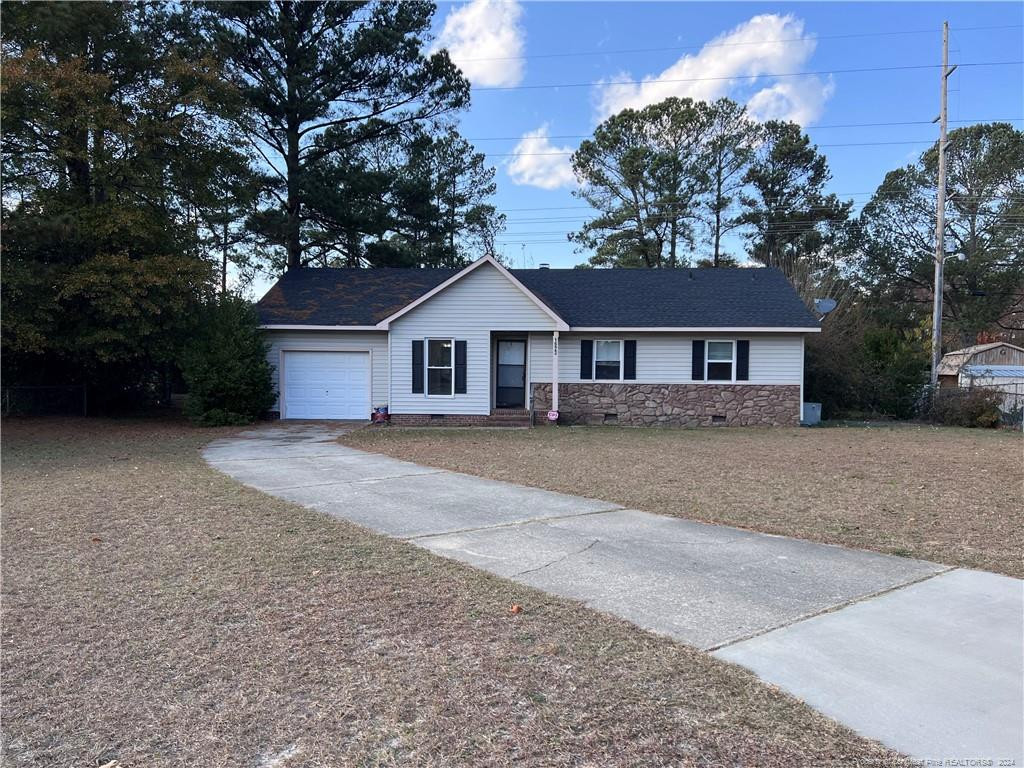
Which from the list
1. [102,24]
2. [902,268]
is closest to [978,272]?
[902,268]

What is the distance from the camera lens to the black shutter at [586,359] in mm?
17891

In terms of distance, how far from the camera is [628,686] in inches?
125

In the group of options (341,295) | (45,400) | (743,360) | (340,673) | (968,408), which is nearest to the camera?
(340,673)

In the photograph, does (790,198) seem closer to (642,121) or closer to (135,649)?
(642,121)

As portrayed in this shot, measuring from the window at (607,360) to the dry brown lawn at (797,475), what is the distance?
2064 millimetres

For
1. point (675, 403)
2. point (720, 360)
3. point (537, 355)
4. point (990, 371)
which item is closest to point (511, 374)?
point (537, 355)

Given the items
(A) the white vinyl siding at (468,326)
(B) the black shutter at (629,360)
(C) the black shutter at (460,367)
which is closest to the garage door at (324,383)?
(A) the white vinyl siding at (468,326)

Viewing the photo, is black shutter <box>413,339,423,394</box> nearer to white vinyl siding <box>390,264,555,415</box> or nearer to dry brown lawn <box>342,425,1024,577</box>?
white vinyl siding <box>390,264,555,415</box>

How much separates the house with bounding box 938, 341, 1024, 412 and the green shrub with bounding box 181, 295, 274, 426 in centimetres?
1981

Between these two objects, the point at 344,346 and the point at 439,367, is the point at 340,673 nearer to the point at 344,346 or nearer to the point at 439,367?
the point at 439,367

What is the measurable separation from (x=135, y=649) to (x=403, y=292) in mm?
16837

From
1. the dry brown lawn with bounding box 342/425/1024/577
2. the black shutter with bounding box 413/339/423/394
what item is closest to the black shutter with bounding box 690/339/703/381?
the dry brown lawn with bounding box 342/425/1024/577

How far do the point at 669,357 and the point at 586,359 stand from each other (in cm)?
225

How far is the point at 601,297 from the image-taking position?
19031 mm
